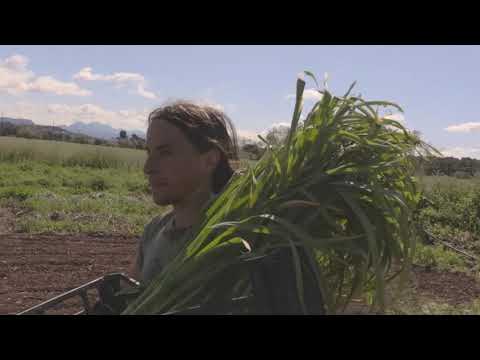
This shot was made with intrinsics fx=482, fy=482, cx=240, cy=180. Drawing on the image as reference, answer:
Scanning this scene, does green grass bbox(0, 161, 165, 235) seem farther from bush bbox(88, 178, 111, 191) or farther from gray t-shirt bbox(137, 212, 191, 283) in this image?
gray t-shirt bbox(137, 212, 191, 283)

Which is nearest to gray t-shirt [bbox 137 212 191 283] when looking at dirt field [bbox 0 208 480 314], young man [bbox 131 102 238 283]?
young man [bbox 131 102 238 283]

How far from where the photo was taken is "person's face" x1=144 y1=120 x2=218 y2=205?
4.97 feet

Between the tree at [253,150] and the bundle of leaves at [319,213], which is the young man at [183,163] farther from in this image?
the bundle of leaves at [319,213]

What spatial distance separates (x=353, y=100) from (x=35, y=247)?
547cm

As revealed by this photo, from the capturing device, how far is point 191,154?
1581 millimetres

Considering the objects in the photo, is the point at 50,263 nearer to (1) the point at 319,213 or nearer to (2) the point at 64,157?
(1) the point at 319,213

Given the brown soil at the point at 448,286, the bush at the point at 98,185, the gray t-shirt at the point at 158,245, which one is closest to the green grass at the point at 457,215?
the brown soil at the point at 448,286

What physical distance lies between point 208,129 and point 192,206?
0.27m

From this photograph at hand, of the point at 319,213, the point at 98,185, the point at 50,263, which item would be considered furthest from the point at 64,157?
the point at 319,213

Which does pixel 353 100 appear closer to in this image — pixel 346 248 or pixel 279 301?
pixel 346 248

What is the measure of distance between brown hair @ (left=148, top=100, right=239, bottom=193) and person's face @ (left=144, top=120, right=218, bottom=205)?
26mm

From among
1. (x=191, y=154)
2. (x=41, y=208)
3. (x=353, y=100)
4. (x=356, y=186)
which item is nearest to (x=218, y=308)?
(x=356, y=186)

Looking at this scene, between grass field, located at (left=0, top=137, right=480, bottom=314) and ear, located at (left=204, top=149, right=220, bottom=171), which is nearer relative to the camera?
ear, located at (left=204, top=149, right=220, bottom=171)

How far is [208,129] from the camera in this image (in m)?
1.66
